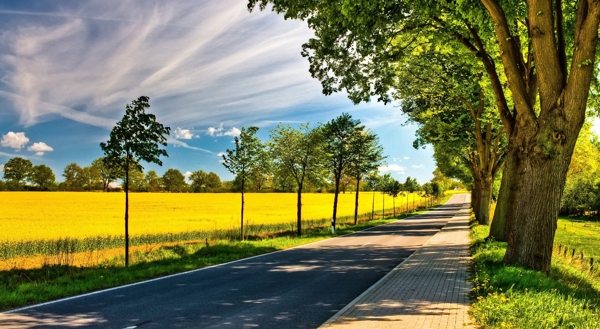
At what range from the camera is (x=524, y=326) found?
215 inches

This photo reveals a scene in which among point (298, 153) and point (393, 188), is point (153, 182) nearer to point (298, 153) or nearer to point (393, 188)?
point (393, 188)

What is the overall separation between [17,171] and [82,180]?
1219 cm

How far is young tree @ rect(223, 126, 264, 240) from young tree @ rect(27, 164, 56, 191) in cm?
8026

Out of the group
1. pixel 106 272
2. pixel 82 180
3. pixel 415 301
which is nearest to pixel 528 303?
pixel 415 301

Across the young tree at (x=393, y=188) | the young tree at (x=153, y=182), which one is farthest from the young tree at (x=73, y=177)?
the young tree at (x=393, y=188)

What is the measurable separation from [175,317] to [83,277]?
5.25 meters

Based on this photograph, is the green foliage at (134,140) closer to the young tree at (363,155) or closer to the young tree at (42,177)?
the young tree at (363,155)

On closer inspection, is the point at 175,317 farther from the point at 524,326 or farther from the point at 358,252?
the point at 358,252

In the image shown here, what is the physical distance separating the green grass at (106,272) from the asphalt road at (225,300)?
1.97ft

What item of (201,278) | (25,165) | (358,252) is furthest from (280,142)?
(25,165)

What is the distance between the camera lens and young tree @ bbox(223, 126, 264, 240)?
76.3 ft

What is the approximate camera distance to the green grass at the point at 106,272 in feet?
28.2

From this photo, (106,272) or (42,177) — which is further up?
(42,177)

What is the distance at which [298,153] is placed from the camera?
2881cm
